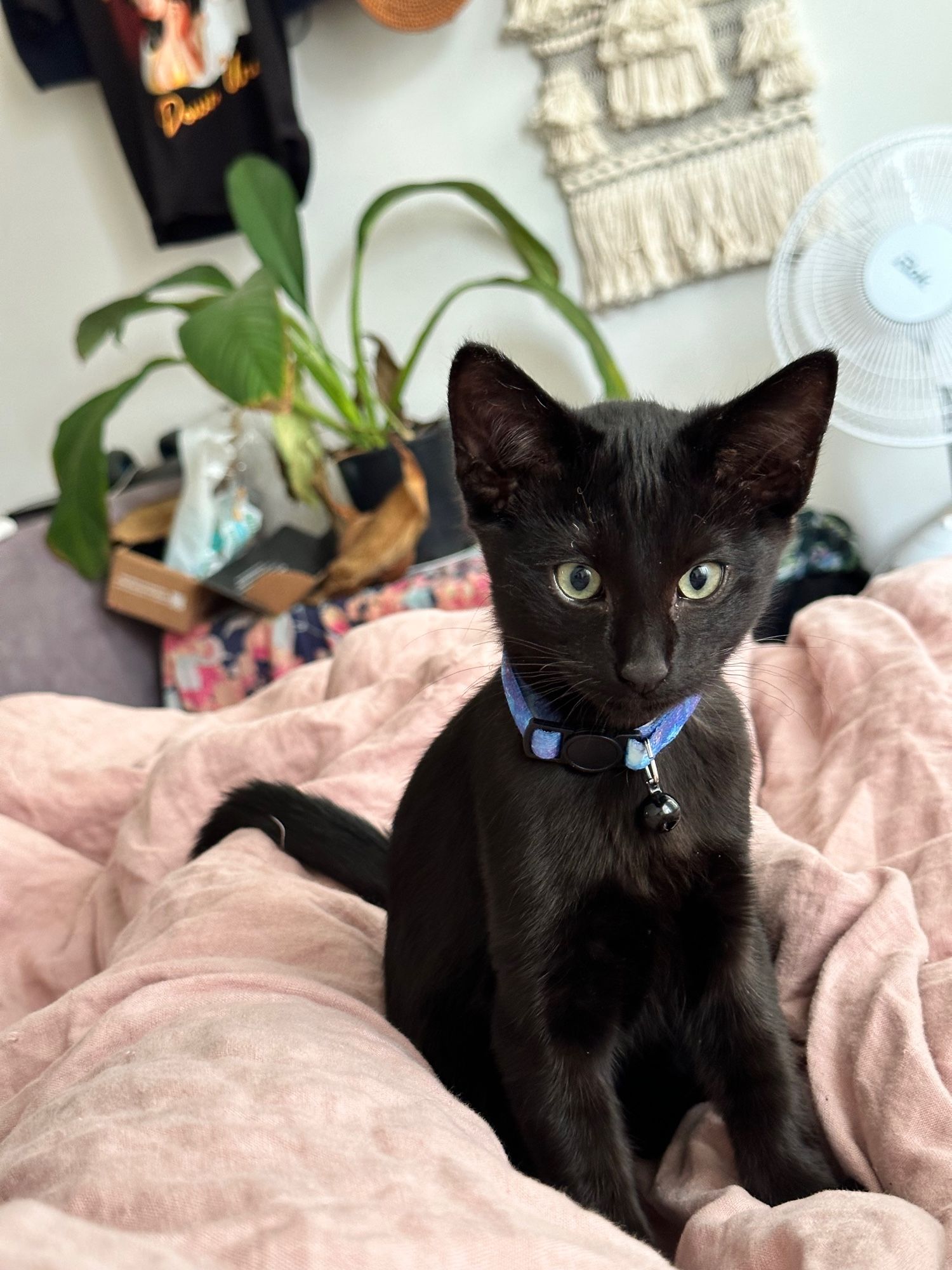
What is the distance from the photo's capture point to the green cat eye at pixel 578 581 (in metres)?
0.87

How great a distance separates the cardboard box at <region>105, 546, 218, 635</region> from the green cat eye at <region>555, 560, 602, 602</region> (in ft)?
6.46

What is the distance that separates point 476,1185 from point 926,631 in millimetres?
1248

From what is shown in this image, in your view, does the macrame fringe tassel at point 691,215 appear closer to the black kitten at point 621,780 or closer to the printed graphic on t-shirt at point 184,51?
the printed graphic on t-shirt at point 184,51

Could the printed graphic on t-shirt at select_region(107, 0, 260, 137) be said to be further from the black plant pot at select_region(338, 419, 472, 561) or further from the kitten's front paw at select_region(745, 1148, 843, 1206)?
the kitten's front paw at select_region(745, 1148, 843, 1206)

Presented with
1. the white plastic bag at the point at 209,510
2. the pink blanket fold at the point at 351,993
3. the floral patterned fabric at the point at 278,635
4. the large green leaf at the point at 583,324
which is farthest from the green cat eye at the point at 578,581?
the white plastic bag at the point at 209,510

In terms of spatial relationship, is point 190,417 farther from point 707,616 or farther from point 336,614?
point 707,616

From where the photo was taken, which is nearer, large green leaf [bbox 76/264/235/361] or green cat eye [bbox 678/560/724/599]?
green cat eye [bbox 678/560/724/599]

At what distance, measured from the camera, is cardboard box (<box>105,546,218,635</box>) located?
2.67 m

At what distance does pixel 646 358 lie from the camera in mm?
2889

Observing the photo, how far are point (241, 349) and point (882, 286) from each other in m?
1.22

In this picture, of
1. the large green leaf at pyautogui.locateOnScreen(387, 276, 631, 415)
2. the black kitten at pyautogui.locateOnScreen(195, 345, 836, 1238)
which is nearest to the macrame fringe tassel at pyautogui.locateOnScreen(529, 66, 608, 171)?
the large green leaf at pyautogui.locateOnScreen(387, 276, 631, 415)

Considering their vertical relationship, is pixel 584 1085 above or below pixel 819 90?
below

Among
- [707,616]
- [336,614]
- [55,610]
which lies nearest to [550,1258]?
[707,616]

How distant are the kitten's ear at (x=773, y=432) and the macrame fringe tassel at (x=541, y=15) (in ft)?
7.07
